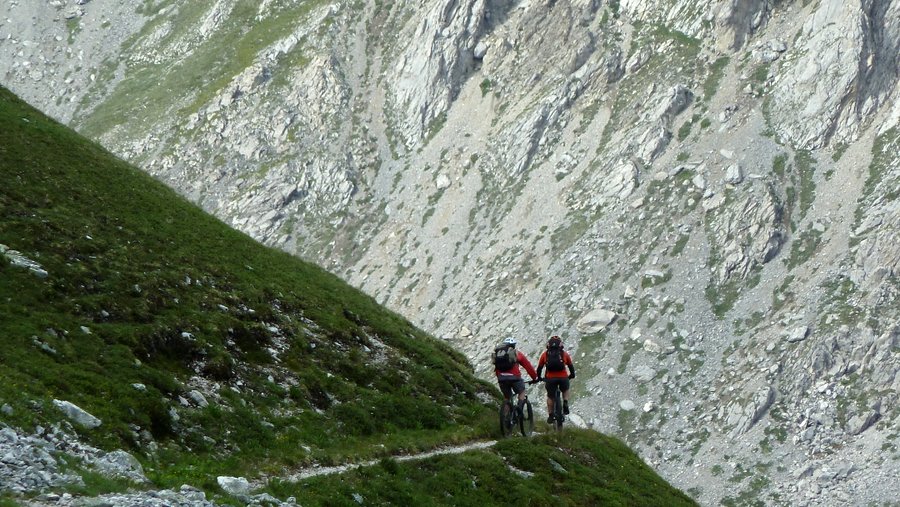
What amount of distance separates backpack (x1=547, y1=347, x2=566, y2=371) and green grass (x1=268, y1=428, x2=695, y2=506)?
289cm

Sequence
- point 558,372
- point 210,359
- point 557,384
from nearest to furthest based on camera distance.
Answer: point 210,359
point 558,372
point 557,384

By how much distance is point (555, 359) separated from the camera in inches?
1174

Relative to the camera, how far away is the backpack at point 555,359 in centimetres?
2977

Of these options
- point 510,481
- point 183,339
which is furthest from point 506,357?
point 183,339

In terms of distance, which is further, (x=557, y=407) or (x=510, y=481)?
(x=557, y=407)

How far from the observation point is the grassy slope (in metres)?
21.8

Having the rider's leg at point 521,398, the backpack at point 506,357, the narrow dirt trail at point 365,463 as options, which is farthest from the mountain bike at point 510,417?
the backpack at point 506,357

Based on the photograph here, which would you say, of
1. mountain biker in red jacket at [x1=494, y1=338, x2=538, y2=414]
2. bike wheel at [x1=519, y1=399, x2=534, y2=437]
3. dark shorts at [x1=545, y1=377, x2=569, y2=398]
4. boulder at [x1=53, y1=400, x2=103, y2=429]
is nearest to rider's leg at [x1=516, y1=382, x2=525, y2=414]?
mountain biker in red jacket at [x1=494, y1=338, x2=538, y2=414]

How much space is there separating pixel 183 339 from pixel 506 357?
10.5 meters

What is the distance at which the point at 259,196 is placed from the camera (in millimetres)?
170125

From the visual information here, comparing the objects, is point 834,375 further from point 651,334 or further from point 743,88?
point 743,88

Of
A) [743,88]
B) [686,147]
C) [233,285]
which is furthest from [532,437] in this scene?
[743,88]

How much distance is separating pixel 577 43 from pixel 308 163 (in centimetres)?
5872

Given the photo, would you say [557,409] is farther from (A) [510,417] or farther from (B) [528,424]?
(A) [510,417]
